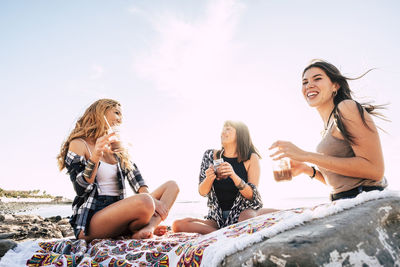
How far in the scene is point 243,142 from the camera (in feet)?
14.8

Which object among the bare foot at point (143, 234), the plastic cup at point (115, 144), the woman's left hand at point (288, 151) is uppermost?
the plastic cup at point (115, 144)

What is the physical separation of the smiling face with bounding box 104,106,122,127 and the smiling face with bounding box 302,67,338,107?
2681 millimetres

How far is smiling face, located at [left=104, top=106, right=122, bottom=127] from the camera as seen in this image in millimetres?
4031

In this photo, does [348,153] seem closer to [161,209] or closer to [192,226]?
[192,226]

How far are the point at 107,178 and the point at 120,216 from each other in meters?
0.75

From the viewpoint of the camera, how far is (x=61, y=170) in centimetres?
370

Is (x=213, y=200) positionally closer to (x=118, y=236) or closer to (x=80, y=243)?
(x=118, y=236)

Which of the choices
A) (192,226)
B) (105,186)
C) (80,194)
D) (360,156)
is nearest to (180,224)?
(192,226)

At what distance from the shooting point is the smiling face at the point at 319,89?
2.91 metres

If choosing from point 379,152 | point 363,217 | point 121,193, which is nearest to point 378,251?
point 363,217

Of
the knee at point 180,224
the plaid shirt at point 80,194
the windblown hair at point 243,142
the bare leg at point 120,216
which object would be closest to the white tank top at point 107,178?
the plaid shirt at point 80,194

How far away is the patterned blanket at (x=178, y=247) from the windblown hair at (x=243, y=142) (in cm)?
204

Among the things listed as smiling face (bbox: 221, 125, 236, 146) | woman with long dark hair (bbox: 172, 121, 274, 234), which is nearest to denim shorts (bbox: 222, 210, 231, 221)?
woman with long dark hair (bbox: 172, 121, 274, 234)

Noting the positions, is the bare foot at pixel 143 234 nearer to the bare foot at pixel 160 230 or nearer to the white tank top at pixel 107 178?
the bare foot at pixel 160 230
